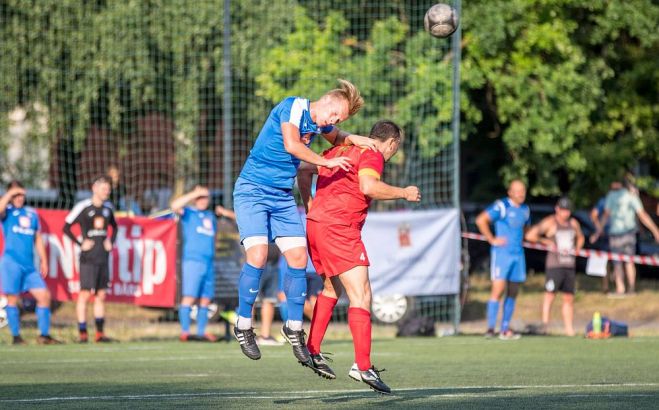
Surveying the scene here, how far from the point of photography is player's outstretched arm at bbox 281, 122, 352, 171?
9219 millimetres

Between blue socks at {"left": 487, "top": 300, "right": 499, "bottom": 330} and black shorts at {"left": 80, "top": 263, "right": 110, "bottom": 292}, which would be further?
blue socks at {"left": 487, "top": 300, "right": 499, "bottom": 330}

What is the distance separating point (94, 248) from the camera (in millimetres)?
17172

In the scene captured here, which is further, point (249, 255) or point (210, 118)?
point (210, 118)

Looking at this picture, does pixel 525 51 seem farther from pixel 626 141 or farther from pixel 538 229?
pixel 538 229

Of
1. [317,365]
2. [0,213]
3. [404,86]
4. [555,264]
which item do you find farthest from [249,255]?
[404,86]

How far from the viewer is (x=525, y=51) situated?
23.7 meters

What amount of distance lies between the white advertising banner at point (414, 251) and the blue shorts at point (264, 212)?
345 inches

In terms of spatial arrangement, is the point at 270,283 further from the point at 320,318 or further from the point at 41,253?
the point at 320,318

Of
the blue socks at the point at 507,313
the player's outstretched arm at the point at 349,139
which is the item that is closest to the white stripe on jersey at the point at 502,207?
the blue socks at the point at 507,313

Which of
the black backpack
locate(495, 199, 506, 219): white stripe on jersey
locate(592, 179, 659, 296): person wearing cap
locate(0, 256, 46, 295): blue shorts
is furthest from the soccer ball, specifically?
locate(592, 179, 659, 296): person wearing cap

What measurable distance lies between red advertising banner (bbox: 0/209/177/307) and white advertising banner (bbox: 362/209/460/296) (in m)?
2.78

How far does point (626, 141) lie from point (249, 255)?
1734cm

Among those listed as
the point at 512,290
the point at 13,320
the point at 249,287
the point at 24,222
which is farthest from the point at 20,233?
the point at 249,287

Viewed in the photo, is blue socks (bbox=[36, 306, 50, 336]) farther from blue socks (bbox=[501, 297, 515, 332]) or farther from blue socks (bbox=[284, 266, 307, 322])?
blue socks (bbox=[284, 266, 307, 322])
